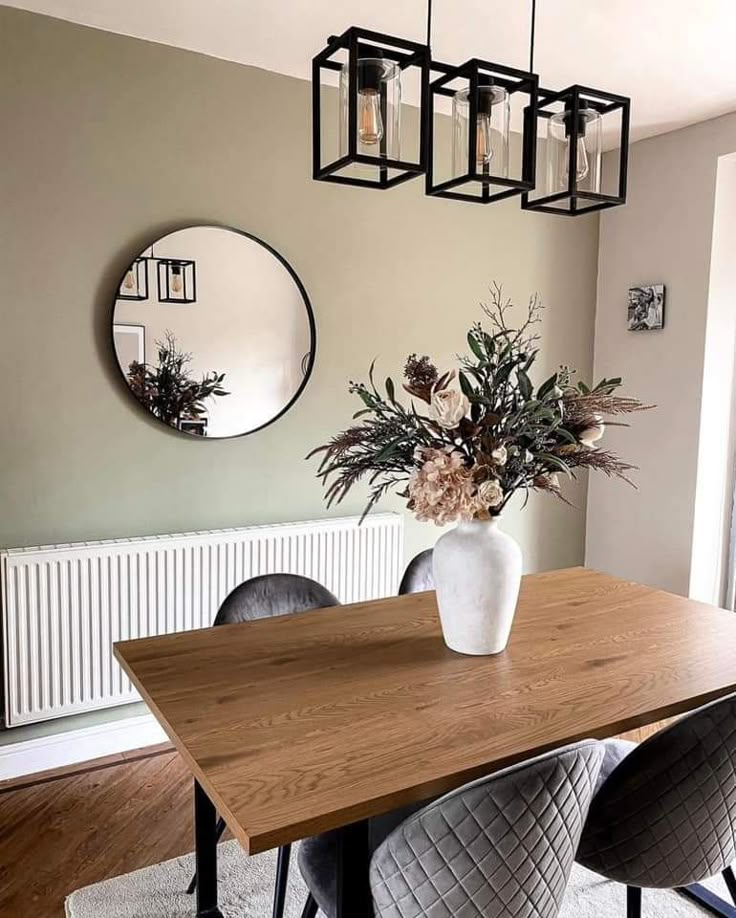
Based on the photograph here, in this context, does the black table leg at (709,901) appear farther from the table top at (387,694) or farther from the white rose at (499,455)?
the white rose at (499,455)

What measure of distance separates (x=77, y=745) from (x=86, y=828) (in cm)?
44

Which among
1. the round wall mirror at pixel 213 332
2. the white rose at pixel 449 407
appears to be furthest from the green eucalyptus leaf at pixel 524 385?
the round wall mirror at pixel 213 332

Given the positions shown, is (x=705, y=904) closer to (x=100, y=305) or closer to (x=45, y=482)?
(x=45, y=482)

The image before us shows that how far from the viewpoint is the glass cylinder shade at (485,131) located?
1610mm

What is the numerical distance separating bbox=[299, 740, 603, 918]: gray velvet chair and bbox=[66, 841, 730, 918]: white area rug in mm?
1016

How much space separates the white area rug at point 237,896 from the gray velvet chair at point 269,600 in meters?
0.08

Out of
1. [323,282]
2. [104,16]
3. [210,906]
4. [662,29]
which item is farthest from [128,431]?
[662,29]

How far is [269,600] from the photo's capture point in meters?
2.21

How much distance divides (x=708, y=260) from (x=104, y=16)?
2.68 m

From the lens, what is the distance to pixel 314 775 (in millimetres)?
1228

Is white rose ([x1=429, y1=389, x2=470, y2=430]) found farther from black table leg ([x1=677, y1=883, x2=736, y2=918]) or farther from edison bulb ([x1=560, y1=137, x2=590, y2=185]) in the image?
black table leg ([x1=677, y1=883, x2=736, y2=918])

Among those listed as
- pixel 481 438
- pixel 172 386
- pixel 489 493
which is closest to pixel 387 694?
pixel 489 493

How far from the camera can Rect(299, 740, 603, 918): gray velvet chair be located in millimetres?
1178

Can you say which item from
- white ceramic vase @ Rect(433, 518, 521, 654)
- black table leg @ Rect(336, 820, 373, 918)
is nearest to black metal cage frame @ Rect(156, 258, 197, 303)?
white ceramic vase @ Rect(433, 518, 521, 654)
